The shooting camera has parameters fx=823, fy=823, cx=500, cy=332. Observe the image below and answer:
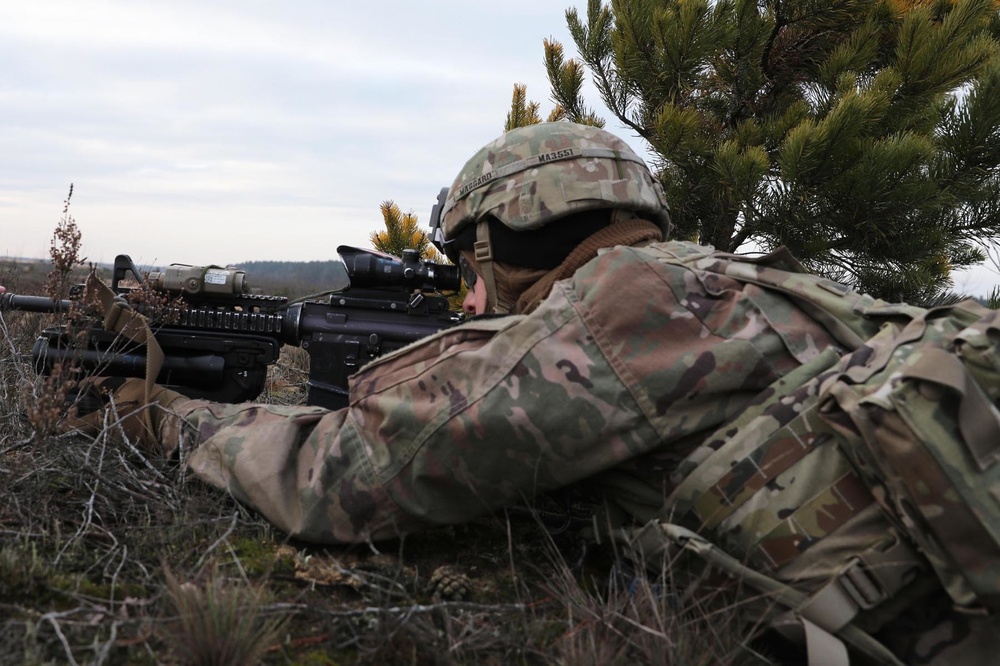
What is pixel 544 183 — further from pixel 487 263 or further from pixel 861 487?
pixel 861 487

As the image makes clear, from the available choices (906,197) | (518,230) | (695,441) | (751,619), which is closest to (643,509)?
(695,441)

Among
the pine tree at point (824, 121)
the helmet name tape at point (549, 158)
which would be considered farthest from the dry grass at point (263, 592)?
the pine tree at point (824, 121)

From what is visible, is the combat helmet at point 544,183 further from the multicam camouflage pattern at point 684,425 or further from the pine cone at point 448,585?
the pine cone at point 448,585

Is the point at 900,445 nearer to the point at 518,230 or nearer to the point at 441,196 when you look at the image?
the point at 518,230

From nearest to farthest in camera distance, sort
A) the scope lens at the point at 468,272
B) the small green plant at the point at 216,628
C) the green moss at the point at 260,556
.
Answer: the small green plant at the point at 216,628, the green moss at the point at 260,556, the scope lens at the point at 468,272

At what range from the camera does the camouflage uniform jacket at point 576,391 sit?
7.76ft

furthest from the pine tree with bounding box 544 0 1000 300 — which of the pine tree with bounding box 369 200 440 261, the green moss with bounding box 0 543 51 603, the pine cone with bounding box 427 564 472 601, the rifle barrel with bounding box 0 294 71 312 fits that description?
the green moss with bounding box 0 543 51 603

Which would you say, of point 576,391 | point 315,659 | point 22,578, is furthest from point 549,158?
point 22,578

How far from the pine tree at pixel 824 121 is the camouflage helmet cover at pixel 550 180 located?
79.4 inches

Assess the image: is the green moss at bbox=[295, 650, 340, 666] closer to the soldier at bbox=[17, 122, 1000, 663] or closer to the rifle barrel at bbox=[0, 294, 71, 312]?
the soldier at bbox=[17, 122, 1000, 663]

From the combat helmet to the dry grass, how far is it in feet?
3.59

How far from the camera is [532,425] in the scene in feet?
7.74

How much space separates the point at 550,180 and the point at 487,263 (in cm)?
41

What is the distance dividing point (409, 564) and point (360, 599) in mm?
273
